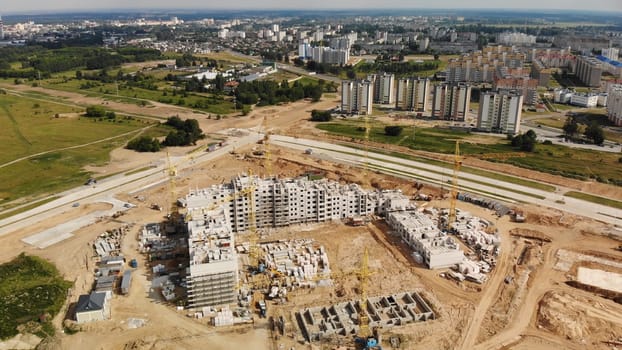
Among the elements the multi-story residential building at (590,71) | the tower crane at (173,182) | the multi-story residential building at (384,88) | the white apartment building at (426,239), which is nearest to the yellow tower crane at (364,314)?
the white apartment building at (426,239)

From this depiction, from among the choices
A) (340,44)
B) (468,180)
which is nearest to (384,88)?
(468,180)

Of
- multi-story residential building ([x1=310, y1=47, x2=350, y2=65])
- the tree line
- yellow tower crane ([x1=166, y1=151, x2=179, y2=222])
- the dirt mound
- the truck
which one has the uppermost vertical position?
multi-story residential building ([x1=310, y1=47, x2=350, y2=65])

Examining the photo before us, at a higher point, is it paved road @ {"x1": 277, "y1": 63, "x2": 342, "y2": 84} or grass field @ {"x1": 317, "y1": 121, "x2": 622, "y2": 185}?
paved road @ {"x1": 277, "y1": 63, "x2": 342, "y2": 84}

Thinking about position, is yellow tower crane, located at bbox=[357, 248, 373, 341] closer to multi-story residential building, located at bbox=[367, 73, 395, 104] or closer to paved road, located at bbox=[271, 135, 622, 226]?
paved road, located at bbox=[271, 135, 622, 226]

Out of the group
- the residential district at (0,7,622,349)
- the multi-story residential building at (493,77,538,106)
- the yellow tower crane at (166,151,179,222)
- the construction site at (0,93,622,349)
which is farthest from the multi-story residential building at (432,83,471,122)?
the yellow tower crane at (166,151,179,222)

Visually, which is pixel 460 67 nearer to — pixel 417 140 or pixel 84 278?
pixel 417 140

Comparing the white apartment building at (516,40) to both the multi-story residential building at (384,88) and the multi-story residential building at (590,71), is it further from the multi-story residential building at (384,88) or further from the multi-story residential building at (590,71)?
the multi-story residential building at (384,88)

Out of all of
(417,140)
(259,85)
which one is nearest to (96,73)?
(259,85)
